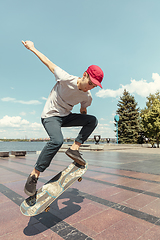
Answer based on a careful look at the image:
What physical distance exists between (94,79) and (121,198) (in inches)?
103

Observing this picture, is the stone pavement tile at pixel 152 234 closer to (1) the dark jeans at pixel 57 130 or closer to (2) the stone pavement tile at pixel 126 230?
(2) the stone pavement tile at pixel 126 230

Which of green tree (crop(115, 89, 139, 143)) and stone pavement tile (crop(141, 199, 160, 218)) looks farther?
green tree (crop(115, 89, 139, 143))

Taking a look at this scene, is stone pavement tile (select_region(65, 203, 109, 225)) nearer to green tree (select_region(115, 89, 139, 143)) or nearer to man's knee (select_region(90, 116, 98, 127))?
man's knee (select_region(90, 116, 98, 127))

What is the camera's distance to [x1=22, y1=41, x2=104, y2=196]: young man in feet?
7.78

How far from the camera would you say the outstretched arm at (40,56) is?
2496mm

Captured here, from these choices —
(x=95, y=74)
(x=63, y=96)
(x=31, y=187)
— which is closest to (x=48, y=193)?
(x=31, y=187)

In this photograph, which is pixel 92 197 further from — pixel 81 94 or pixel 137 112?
pixel 137 112

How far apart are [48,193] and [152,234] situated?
4.87 feet

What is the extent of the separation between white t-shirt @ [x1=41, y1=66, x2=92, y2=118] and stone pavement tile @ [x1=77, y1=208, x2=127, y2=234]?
167cm

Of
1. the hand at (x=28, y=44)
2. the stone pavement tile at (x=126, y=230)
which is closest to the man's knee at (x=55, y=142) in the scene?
the stone pavement tile at (x=126, y=230)

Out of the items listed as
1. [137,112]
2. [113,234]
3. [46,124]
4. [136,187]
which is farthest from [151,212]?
[137,112]

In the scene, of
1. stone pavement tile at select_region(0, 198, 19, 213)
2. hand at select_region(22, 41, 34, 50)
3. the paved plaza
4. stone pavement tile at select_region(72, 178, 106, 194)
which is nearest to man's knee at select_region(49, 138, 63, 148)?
the paved plaza

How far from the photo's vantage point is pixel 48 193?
2.44 m

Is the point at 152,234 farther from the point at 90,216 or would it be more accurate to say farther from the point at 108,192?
the point at 108,192
